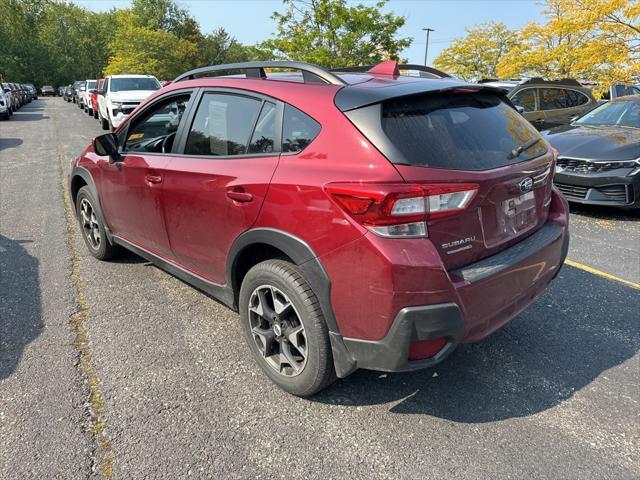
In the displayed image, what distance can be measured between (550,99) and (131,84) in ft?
43.3

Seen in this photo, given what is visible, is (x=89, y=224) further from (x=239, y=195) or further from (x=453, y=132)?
(x=453, y=132)

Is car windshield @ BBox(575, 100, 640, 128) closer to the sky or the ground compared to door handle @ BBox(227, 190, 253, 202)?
closer to the sky

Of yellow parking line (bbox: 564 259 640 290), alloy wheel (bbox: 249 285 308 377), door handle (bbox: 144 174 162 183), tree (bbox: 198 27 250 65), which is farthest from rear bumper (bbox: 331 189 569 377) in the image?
tree (bbox: 198 27 250 65)

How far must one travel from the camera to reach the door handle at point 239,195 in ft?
8.49

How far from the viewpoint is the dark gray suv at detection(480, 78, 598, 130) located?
9.48 m

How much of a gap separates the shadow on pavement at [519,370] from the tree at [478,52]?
40526 millimetres

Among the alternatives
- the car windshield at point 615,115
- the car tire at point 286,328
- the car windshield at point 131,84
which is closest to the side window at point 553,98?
the car windshield at point 615,115

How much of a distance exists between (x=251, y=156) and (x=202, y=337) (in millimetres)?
1362

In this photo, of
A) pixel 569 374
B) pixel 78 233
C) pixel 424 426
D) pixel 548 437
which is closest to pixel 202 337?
pixel 424 426

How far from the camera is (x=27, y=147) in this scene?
41.6 ft

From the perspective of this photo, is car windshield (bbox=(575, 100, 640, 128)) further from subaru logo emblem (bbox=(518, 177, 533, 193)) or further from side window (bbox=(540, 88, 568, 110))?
subaru logo emblem (bbox=(518, 177, 533, 193))

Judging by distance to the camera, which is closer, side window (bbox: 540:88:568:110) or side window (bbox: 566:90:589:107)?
side window (bbox: 540:88:568:110)

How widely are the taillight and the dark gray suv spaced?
27.2ft

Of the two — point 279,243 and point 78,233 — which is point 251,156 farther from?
point 78,233
